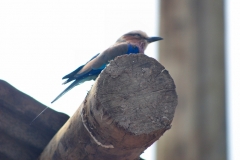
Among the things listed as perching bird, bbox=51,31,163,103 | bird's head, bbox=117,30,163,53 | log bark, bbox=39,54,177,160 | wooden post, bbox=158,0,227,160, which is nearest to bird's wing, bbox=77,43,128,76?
perching bird, bbox=51,31,163,103

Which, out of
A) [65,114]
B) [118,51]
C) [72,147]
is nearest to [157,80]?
Answer: [72,147]

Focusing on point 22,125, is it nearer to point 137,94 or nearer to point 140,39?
point 137,94

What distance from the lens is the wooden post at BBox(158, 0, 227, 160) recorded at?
6430 millimetres

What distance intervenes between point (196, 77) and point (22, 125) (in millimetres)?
2605

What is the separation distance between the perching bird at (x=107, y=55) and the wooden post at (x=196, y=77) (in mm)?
264

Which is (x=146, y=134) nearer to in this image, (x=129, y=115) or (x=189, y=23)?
(x=129, y=115)

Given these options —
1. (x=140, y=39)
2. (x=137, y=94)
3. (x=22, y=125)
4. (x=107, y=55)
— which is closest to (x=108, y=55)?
(x=107, y=55)

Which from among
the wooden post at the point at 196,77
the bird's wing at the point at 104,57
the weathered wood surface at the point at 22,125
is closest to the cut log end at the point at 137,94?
the weathered wood surface at the point at 22,125

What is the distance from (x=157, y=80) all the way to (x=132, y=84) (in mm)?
156

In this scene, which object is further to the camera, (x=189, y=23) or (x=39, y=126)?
(x=189, y=23)

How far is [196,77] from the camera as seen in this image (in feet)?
21.9

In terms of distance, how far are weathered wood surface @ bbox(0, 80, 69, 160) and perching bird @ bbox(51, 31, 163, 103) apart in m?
1.16

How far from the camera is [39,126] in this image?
459 cm

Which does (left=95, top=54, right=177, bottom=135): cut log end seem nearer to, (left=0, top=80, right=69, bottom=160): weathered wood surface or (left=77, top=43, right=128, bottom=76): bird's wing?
(left=0, top=80, right=69, bottom=160): weathered wood surface
